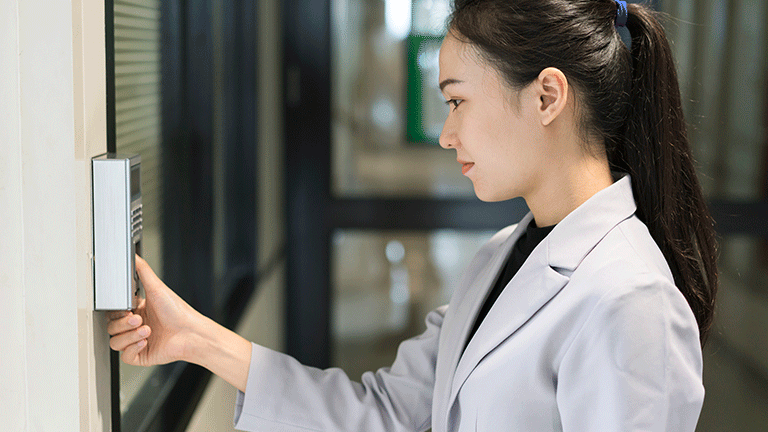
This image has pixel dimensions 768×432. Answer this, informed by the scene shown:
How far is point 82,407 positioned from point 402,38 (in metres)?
1.87

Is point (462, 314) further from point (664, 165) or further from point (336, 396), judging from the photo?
point (664, 165)

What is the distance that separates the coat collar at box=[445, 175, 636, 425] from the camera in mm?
887

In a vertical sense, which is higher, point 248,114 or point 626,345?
point 248,114

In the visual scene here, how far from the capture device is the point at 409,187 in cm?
239

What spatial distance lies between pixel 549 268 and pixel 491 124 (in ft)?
0.70

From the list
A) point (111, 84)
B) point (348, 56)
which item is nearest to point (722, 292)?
point (348, 56)

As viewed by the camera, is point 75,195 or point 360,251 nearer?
point 75,195

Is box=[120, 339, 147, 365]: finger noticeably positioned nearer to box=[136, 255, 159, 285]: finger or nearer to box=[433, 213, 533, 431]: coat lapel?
box=[136, 255, 159, 285]: finger

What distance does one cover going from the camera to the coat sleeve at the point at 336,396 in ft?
3.37

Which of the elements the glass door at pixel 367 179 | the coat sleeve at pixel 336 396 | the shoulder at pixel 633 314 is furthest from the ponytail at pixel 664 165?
the glass door at pixel 367 179

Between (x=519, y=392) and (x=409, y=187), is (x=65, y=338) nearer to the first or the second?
(x=519, y=392)

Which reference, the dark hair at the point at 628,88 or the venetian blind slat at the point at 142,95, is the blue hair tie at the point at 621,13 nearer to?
the dark hair at the point at 628,88

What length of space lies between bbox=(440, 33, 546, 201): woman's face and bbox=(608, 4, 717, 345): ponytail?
157mm

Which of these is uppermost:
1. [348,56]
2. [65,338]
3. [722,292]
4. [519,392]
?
[348,56]
